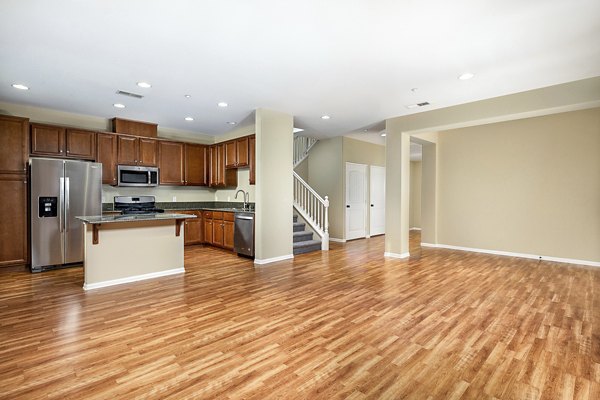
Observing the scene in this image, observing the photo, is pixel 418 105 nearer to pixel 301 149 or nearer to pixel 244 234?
pixel 244 234

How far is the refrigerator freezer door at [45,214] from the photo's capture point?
499 centimetres

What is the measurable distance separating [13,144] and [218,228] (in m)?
3.74

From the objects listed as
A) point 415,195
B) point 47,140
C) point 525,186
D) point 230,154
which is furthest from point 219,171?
point 415,195

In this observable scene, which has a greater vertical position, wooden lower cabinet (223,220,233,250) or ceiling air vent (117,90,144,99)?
ceiling air vent (117,90,144,99)

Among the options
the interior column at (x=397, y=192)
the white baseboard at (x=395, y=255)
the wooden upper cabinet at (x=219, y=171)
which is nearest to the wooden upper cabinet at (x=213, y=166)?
the wooden upper cabinet at (x=219, y=171)

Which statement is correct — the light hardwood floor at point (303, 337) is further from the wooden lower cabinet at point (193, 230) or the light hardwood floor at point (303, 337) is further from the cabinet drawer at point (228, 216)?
the wooden lower cabinet at point (193, 230)

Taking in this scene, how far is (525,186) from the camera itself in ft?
20.0

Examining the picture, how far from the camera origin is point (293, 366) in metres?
2.24

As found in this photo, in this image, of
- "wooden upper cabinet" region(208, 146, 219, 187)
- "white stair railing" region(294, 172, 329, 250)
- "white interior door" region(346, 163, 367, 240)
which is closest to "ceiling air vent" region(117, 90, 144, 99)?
"wooden upper cabinet" region(208, 146, 219, 187)

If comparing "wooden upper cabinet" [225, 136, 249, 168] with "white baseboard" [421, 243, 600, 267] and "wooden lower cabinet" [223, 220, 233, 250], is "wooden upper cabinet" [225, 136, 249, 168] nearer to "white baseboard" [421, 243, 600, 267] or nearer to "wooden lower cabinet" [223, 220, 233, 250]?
"wooden lower cabinet" [223, 220, 233, 250]

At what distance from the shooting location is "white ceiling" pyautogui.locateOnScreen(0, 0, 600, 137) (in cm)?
260

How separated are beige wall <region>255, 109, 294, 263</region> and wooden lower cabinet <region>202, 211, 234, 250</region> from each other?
120cm

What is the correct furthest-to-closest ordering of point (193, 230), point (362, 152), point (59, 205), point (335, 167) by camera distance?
1. point (362, 152)
2. point (335, 167)
3. point (193, 230)
4. point (59, 205)

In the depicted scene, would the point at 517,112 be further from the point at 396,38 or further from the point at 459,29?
the point at 396,38
